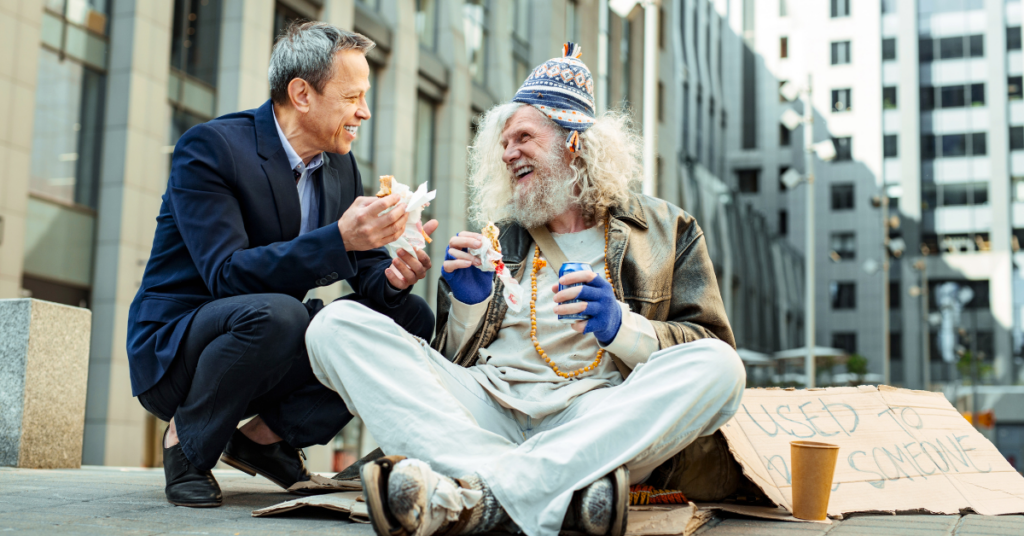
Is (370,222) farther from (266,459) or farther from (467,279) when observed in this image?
(266,459)

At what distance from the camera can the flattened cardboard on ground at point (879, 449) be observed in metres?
3.96

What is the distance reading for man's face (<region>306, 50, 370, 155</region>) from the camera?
4.08 meters

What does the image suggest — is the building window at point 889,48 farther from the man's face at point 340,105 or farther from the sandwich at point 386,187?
the sandwich at point 386,187

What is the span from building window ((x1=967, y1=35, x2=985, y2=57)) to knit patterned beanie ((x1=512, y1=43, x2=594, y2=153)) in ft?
229

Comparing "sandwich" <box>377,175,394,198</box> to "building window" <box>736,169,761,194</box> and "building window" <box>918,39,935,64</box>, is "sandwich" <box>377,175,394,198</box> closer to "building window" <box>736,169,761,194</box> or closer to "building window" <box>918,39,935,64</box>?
"building window" <box>736,169,761,194</box>

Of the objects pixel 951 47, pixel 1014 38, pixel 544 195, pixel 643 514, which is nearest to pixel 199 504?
pixel 643 514

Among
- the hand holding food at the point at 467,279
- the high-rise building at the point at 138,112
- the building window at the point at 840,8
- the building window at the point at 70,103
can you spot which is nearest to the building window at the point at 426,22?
the high-rise building at the point at 138,112

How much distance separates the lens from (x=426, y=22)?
20531 millimetres

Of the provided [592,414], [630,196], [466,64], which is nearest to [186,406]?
[592,414]

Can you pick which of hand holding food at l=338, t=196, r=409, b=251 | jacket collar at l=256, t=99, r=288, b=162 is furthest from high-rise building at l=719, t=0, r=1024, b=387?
hand holding food at l=338, t=196, r=409, b=251

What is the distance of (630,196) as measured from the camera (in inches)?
163

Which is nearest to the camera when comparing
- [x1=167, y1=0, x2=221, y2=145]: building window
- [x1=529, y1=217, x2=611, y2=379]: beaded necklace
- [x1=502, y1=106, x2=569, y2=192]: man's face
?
[x1=529, y1=217, x2=611, y2=379]: beaded necklace

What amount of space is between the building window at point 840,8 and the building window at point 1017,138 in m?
13.6

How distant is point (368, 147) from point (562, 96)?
48.4ft
